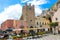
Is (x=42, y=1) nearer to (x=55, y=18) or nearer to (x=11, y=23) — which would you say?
(x=55, y=18)

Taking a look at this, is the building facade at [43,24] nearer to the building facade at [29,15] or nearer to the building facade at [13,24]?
the building facade at [29,15]

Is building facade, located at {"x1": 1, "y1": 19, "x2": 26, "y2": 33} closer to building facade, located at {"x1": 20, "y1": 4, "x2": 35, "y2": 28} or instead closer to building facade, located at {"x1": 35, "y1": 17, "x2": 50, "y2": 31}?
building facade, located at {"x1": 20, "y1": 4, "x2": 35, "y2": 28}

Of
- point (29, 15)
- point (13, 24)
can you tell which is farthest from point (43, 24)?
point (13, 24)

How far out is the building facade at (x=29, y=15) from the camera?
234 centimetres

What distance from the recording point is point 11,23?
238cm

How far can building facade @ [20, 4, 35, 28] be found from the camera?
2.34 metres

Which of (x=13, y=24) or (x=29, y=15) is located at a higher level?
(x=29, y=15)

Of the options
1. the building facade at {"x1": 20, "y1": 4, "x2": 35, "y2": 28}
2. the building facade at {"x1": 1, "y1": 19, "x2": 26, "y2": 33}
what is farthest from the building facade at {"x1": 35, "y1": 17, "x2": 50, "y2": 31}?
the building facade at {"x1": 1, "y1": 19, "x2": 26, "y2": 33}

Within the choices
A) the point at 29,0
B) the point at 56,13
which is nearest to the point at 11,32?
the point at 29,0

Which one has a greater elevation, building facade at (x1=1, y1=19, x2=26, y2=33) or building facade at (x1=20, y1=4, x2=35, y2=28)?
building facade at (x1=20, y1=4, x2=35, y2=28)

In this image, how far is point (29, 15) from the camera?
2338 millimetres

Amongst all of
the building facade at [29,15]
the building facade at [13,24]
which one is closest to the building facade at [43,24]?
the building facade at [29,15]

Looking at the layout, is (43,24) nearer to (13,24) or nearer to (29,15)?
(29,15)

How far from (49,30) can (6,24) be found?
1.92 ft
